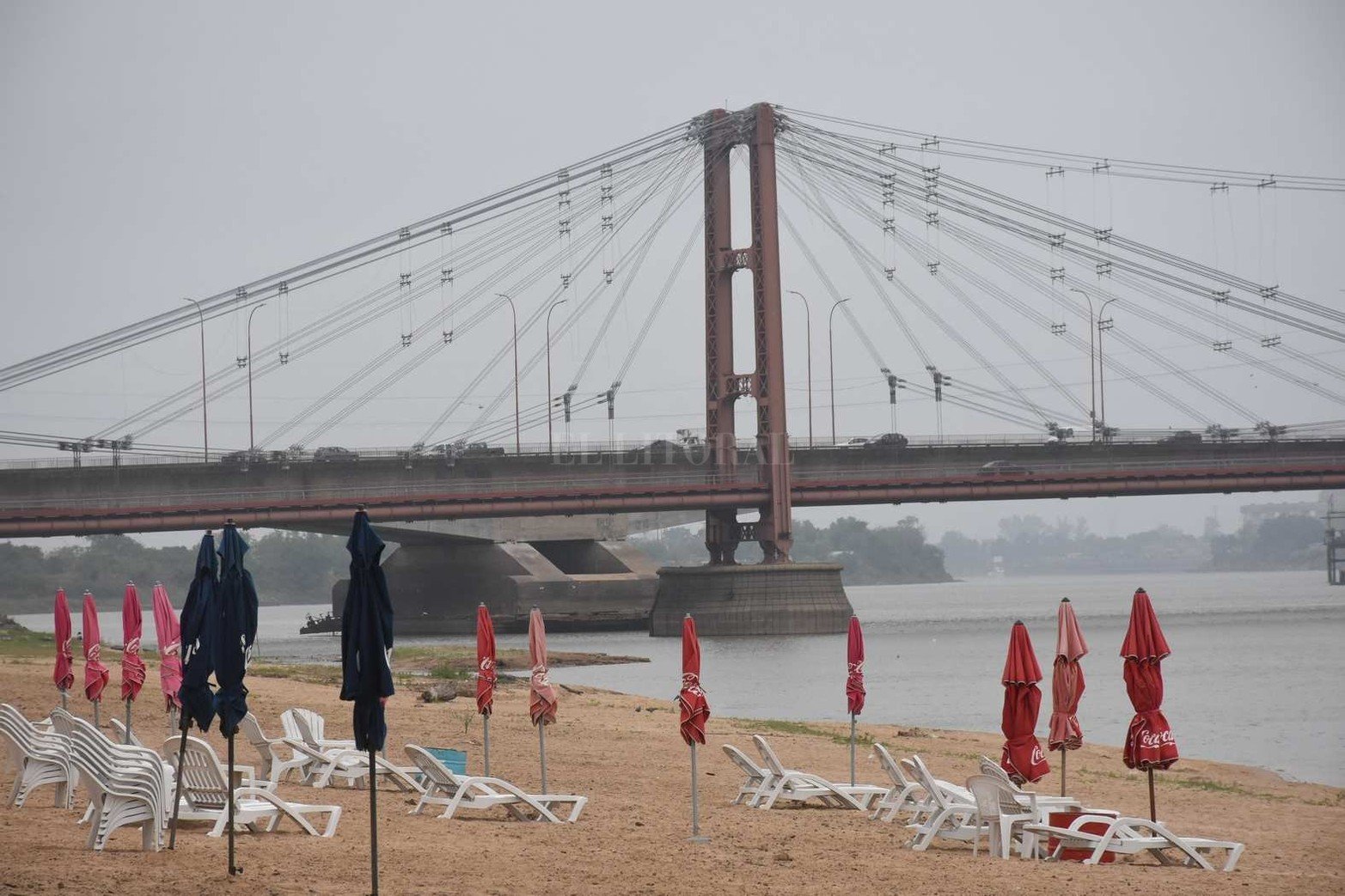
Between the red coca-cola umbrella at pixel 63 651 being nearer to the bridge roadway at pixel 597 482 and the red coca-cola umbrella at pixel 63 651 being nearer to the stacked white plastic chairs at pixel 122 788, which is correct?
the stacked white plastic chairs at pixel 122 788

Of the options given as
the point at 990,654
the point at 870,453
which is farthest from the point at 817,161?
the point at 990,654

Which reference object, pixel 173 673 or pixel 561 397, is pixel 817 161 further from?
pixel 173 673

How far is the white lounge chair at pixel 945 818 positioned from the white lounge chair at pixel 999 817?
0.12 meters

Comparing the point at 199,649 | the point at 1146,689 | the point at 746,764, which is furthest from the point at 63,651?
the point at 1146,689

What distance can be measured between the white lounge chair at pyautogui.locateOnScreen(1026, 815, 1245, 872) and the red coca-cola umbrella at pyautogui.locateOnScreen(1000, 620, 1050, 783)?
4.55ft

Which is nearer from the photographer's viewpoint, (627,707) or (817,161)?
(627,707)

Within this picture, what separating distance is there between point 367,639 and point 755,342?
2151 inches

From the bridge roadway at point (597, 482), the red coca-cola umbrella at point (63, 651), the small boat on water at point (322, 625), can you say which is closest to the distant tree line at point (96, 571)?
the small boat on water at point (322, 625)

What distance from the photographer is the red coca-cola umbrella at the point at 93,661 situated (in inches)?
696

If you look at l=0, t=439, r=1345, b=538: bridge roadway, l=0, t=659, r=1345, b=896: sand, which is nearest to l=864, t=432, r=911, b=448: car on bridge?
l=0, t=439, r=1345, b=538: bridge roadway

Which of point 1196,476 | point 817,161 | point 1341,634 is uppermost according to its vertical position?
point 817,161

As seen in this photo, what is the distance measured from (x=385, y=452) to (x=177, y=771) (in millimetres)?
53663

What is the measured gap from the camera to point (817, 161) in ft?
228

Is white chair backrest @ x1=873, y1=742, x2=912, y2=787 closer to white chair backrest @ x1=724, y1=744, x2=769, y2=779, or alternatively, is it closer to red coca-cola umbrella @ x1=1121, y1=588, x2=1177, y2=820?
white chair backrest @ x1=724, y1=744, x2=769, y2=779
